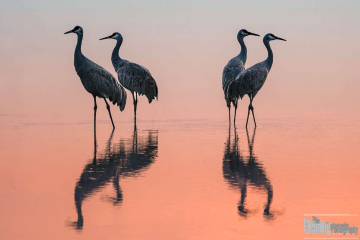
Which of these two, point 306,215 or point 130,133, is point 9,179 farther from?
point 130,133

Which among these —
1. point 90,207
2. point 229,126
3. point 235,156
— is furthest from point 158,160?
point 229,126

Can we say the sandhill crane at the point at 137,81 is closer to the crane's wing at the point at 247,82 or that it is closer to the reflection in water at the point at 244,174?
the crane's wing at the point at 247,82

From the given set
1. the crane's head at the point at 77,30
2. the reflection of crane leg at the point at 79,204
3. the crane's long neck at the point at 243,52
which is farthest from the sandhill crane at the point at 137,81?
the reflection of crane leg at the point at 79,204

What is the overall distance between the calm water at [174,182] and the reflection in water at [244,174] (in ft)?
0.05

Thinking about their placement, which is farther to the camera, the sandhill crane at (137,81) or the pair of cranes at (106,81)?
the sandhill crane at (137,81)

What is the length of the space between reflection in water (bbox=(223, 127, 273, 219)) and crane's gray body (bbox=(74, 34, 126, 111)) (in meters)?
5.33

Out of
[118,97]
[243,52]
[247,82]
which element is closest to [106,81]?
[118,97]

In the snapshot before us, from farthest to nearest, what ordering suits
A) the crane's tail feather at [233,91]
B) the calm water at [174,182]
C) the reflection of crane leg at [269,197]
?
the crane's tail feather at [233,91]
the reflection of crane leg at [269,197]
the calm water at [174,182]

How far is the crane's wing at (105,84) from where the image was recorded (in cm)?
1786

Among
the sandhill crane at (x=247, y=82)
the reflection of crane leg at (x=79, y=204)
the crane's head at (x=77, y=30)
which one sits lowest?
the reflection of crane leg at (x=79, y=204)

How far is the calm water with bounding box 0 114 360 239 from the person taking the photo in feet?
25.2

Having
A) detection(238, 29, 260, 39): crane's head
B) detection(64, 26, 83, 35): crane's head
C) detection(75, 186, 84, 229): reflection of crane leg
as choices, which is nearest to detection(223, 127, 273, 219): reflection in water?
detection(75, 186, 84, 229): reflection of crane leg

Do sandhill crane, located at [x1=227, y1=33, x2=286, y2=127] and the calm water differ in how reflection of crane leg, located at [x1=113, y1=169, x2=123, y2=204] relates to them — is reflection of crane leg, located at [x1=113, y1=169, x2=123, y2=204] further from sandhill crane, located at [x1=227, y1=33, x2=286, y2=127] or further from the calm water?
sandhill crane, located at [x1=227, y1=33, x2=286, y2=127]

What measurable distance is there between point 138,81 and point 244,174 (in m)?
10.0
